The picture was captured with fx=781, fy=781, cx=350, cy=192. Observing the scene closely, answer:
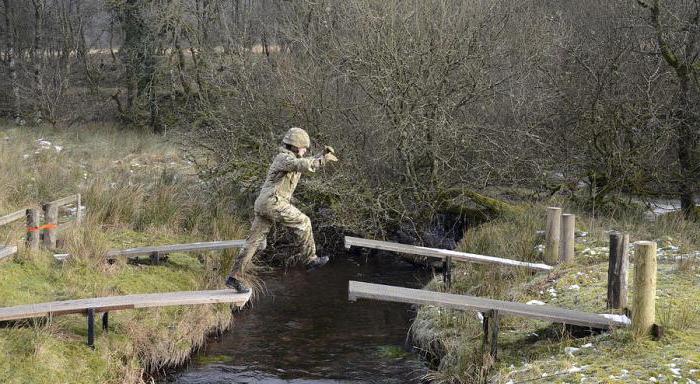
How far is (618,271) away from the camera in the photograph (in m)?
7.25

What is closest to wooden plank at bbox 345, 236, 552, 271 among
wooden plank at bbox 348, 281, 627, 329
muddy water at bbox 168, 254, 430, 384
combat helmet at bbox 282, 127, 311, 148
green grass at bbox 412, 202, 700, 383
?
green grass at bbox 412, 202, 700, 383

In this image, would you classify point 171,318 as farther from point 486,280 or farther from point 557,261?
point 557,261

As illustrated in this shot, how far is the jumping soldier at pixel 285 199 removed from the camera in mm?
7426

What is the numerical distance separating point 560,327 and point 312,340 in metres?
3.08

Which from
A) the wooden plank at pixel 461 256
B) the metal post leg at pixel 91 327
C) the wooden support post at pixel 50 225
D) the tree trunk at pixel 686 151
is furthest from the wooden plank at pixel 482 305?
the tree trunk at pixel 686 151

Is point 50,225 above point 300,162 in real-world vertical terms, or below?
below

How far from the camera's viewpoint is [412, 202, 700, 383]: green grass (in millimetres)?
6129

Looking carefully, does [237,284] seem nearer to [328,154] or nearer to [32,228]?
[328,154]

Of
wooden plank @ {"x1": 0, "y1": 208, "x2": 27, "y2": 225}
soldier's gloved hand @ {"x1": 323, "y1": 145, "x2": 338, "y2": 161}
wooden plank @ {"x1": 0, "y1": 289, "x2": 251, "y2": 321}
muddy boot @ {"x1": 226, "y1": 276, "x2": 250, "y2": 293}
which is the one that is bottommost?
wooden plank @ {"x1": 0, "y1": 289, "x2": 251, "y2": 321}

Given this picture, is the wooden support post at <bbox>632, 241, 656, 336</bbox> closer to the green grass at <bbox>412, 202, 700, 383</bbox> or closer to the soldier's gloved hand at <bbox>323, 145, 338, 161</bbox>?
the green grass at <bbox>412, 202, 700, 383</bbox>

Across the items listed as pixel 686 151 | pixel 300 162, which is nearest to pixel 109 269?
pixel 300 162

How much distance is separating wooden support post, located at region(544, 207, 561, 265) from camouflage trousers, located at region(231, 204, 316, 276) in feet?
11.0

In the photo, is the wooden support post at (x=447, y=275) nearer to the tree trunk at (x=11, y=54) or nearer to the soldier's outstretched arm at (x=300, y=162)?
the soldier's outstretched arm at (x=300, y=162)

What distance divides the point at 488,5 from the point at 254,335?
6.68 m
